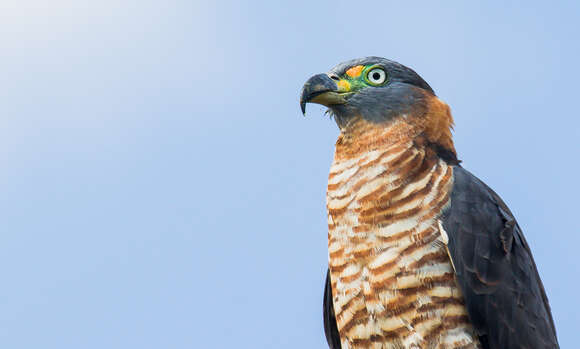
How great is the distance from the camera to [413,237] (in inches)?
209

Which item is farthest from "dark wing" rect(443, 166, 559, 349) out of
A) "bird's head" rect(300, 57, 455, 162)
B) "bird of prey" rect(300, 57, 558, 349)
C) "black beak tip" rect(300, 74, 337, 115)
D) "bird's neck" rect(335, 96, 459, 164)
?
"black beak tip" rect(300, 74, 337, 115)

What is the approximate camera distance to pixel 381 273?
532 centimetres

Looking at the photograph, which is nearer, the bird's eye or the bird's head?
the bird's head

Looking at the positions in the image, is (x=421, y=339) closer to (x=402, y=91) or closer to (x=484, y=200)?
(x=484, y=200)

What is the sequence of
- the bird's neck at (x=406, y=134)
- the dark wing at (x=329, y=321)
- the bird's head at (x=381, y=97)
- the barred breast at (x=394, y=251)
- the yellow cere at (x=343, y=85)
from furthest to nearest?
the dark wing at (x=329, y=321), the yellow cere at (x=343, y=85), the bird's head at (x=381, y=97), the bird's neck at (x=406, y=134), the barred breast at (x=394, y=251)

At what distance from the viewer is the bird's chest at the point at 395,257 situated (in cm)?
524

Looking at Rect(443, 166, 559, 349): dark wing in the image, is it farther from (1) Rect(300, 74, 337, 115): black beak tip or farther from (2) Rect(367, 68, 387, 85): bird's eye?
(1) Rect(300, 74, 337, 115): black beak tip

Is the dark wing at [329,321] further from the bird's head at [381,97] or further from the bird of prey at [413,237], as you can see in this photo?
the bird's head at [381,97]

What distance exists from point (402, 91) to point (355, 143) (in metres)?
0.58

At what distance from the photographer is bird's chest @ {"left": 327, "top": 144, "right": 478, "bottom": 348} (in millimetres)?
5242

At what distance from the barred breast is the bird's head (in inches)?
6.7

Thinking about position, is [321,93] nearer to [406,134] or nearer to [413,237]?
[406,134]

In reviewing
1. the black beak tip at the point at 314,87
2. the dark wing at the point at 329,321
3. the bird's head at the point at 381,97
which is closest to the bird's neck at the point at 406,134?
the bird's head at the point at 381,97

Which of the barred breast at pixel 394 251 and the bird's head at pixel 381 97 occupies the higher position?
the bird's head at pixel 381 97
